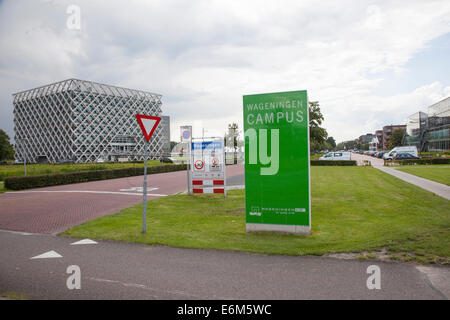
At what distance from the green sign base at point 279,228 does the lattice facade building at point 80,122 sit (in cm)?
8285

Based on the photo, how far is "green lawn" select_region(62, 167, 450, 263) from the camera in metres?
5.87

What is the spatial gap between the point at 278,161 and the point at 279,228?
1.53 meters

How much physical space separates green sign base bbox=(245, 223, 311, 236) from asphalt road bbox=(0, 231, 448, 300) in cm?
154

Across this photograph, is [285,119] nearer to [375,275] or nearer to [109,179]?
[375,275]

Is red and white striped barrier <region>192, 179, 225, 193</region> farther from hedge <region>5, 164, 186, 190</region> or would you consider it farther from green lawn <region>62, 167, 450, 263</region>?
hedge <region>5, 164, 186, 190</region>

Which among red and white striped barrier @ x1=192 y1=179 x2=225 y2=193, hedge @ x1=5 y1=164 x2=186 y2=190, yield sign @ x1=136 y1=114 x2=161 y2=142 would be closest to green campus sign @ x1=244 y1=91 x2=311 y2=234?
yield sign @ x1=136 y1=114 x2=161 y2=142

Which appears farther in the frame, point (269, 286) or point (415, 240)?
point (415, 240)

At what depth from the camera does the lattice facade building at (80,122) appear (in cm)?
8675

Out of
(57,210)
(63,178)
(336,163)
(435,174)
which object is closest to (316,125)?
(336,163)

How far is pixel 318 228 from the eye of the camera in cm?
754

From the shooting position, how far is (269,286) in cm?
420
